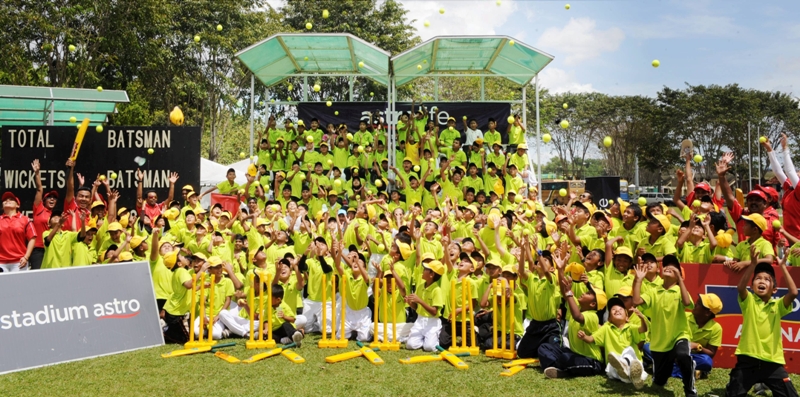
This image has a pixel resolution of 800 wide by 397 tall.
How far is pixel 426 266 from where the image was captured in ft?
27.5

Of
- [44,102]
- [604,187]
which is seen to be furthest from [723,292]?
[604,187]

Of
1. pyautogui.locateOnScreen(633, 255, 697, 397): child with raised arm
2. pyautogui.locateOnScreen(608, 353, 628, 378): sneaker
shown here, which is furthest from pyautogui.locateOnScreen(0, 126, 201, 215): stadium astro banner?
pyautogui.locateOnScreen(633, 255, 697, 397): child with raised arm

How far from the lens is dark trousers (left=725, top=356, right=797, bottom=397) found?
18.3 feet

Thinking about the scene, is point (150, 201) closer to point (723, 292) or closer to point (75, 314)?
point (75, 314)

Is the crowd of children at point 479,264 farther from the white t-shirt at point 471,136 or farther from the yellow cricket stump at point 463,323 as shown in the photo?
the white t-shirt at point 471,136

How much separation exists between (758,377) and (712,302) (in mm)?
1203

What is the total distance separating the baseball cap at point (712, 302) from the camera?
6.73m

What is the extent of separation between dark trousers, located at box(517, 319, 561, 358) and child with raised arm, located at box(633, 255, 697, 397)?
121cm

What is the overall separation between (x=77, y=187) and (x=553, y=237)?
8682 millimetres

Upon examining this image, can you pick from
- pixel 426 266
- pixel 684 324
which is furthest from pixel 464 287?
pixel 684 324

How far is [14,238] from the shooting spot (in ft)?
31.2

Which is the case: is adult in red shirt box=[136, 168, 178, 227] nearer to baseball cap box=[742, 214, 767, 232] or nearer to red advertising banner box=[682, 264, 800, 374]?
red advertising banner box=[682, 264, 800, 374]

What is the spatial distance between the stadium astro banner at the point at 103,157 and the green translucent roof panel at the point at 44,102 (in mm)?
2029

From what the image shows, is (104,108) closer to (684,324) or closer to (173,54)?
(173,54)
